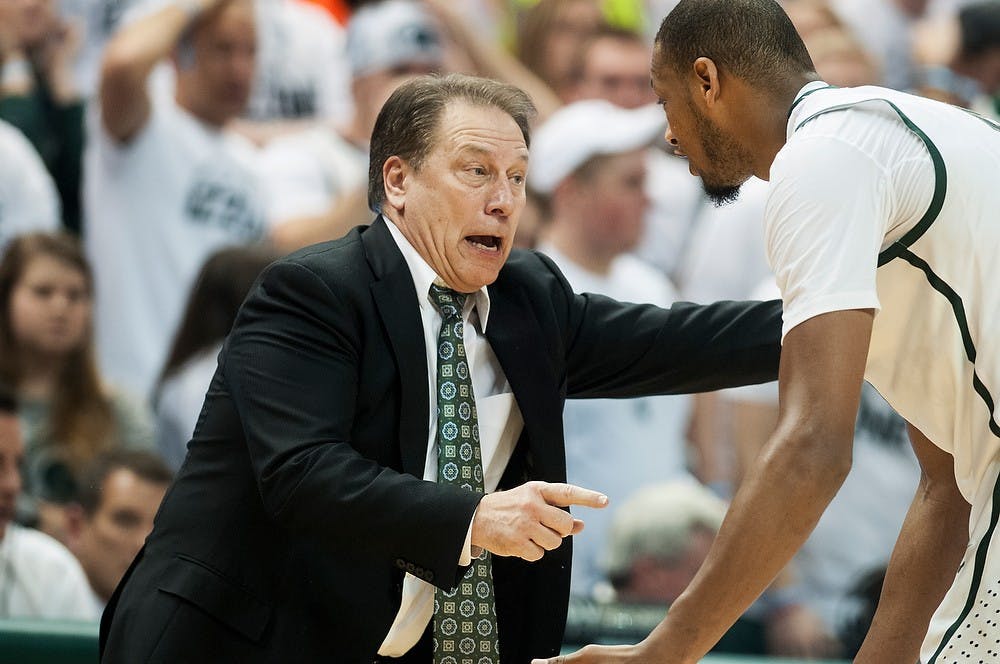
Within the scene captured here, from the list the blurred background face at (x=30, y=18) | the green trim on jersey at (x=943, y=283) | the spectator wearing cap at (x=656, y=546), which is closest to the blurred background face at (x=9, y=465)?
→ the blurred background face at (x=30, y=18)

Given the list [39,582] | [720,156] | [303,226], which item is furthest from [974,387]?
[303,226]

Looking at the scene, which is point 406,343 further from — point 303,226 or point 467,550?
point 303,226

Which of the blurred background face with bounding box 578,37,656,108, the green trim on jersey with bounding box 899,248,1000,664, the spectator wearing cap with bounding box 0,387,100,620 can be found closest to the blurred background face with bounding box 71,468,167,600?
the spectator wearing cap with bounding box 0,387,100,620

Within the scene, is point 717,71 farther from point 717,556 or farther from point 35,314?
point 35,314

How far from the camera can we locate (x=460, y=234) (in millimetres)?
3113

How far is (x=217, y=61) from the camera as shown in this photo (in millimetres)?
6316

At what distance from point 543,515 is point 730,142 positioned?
769 mm

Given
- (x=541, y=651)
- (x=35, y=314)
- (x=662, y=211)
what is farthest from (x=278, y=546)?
(x=662, y=211)

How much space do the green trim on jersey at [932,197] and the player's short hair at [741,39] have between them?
20 cm

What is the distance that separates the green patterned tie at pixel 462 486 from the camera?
301 cm

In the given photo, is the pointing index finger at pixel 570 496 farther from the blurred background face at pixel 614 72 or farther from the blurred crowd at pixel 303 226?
the blurred background face at pixel 614 72

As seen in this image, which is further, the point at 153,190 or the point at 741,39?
the point at 153,190

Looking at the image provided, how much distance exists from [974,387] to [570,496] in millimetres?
705

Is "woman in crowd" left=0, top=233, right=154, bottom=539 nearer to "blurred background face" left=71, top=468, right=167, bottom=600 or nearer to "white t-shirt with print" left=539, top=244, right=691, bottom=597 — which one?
"blurred background face" left=71, top=468, right=167, bottom=600
